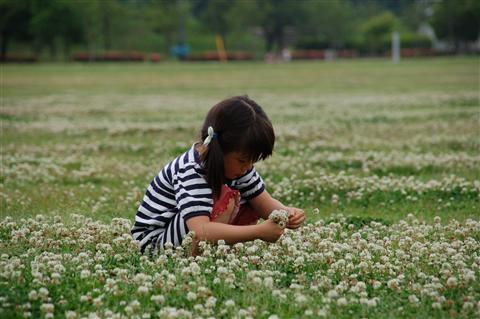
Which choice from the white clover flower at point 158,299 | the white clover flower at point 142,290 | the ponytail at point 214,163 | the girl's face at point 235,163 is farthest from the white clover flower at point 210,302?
the girl's face at point 235,163

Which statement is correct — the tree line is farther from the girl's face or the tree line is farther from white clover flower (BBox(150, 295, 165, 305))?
white clover flower (BBox(150, 295, 165, 305))

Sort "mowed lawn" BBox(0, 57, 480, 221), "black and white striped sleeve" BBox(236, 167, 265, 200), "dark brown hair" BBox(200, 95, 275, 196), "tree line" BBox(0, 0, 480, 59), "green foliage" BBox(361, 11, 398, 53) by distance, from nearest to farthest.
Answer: "dark brown hair" BBox(200, 95, 275, 196)
"black and white striped sleeve" BBox(236, 167, 265, 200)
"mowed lawn" BBox(0, 57, 480, 221)
"tree line" BBox(0, 0, 480, 59)
"green foliage" BBox(361, 11, 398, 53)

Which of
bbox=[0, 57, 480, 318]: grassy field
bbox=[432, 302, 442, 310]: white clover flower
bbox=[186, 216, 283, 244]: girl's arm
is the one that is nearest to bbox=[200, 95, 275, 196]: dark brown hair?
bbox=[186, 216, 283, 244]: girl's arm

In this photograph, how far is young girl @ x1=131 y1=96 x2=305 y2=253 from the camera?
249 inches

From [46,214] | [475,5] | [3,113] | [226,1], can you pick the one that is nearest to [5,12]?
[226,1]

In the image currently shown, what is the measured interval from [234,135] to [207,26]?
13349 cm

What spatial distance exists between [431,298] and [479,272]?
2.77ft

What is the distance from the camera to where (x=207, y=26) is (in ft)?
450

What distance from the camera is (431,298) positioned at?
5.52 m

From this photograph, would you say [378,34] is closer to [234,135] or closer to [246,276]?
[234,135]

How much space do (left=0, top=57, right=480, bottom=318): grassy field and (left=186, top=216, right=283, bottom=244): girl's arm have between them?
158mm

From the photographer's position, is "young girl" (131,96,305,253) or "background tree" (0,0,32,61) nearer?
"young girl" (131,96,305,253)

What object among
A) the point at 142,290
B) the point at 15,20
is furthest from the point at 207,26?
the point at 142,290

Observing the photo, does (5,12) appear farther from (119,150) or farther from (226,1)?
(119,150)
